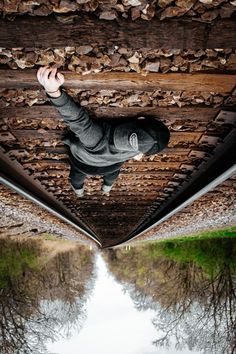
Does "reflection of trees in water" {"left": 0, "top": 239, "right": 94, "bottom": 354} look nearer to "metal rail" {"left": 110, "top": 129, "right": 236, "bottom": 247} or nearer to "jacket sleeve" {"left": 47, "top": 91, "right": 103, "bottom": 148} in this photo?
"metal rail" {"left": 110, "top": 129, "right": 236, "bottom": 247}

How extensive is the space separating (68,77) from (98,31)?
0.54m

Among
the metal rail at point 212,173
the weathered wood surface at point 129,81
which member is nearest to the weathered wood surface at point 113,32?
the weathered wood surface at point 129,81

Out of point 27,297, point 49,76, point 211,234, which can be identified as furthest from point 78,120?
point 27,297

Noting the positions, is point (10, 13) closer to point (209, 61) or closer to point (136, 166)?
point (209, 61)

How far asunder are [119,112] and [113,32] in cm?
99

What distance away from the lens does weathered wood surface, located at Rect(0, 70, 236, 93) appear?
2408 mm

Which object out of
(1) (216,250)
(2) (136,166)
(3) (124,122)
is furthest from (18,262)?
(3) (124,122)

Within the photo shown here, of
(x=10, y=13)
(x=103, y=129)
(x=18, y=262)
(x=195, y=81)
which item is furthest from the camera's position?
(x=18, y=262)

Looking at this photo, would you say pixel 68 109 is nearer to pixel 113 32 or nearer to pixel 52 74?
pixel 52 74

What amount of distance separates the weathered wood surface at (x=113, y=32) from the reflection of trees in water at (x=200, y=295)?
9.24m

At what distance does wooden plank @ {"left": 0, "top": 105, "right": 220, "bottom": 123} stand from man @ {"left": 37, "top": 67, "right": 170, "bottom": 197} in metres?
0.11

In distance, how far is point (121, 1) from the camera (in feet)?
6.20

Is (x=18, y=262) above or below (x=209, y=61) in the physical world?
above

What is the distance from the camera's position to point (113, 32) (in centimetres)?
195
